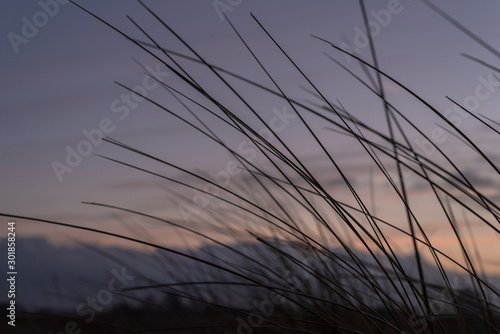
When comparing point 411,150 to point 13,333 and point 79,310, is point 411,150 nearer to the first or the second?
point 79,310

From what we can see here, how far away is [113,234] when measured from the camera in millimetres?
875

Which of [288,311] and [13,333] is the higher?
[288,311]

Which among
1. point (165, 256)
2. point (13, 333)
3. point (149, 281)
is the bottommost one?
point (13, 333)

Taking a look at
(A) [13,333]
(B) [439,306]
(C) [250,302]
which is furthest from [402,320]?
(A) [13,333]

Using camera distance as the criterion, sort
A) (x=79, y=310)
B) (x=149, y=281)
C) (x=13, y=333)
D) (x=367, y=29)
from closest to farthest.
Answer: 1. (x=367, y=29)
2. (x=79, y=310)
3. (x=149, y=281)
4. (x=13, y=333)

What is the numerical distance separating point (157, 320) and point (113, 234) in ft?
8.22

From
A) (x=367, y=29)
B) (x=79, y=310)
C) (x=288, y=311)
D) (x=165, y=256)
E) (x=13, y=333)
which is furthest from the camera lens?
(x=13, y=333)

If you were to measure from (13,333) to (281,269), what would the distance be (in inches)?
60.8

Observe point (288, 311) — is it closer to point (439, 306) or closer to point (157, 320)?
point (439, 306)

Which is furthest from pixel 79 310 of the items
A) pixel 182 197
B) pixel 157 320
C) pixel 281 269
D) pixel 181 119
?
pixel 157 320

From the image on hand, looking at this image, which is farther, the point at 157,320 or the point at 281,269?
the point at 157,320

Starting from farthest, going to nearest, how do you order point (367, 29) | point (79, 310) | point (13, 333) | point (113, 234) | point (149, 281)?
1. point (13, 333)
2. point (149, 281)
3. point (79, 310)
4. point (367, 29)
5. point (113, 234)

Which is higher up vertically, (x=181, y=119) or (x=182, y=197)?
(x=182, y=197)

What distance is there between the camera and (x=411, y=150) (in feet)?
3.10
